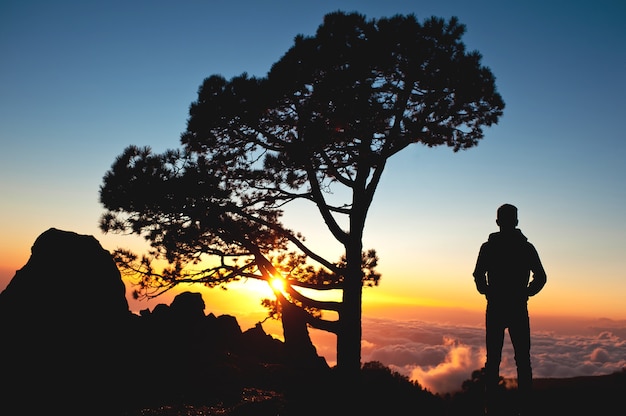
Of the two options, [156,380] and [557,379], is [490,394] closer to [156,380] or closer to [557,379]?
[557,379]

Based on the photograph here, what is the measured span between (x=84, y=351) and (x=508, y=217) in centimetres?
844

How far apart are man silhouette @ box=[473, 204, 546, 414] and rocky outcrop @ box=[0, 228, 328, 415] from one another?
194 inches

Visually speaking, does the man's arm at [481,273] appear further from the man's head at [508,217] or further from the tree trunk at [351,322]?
the tree trunk at [351,322]

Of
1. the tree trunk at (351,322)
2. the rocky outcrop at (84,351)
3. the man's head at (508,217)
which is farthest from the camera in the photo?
the tree trunk at (351,322)

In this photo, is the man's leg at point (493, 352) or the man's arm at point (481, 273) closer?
the man's leg at point (493, 352)

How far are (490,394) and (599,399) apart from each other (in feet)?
10.4

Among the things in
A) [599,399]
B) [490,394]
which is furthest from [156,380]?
[599,399]

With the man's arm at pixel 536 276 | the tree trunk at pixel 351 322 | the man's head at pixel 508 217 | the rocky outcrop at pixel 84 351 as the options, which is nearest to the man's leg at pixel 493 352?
the man's arm at pixel 536 276

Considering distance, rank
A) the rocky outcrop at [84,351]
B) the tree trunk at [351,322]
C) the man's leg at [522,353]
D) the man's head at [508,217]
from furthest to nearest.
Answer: the tree trunk at [351,322]
the rocky outcrop at [84,351]
the man's head at [508,217]
the man's leg at [522,353]

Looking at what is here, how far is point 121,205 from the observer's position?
970cm

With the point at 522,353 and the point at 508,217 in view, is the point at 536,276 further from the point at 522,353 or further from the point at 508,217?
the point at 522,353

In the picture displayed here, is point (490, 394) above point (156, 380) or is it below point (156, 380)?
above

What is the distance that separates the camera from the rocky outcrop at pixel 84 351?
7039 mm

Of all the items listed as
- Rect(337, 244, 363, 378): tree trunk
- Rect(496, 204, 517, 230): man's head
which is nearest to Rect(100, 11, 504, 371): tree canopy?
Rect(337, 244, 363, 378): tree trunk
